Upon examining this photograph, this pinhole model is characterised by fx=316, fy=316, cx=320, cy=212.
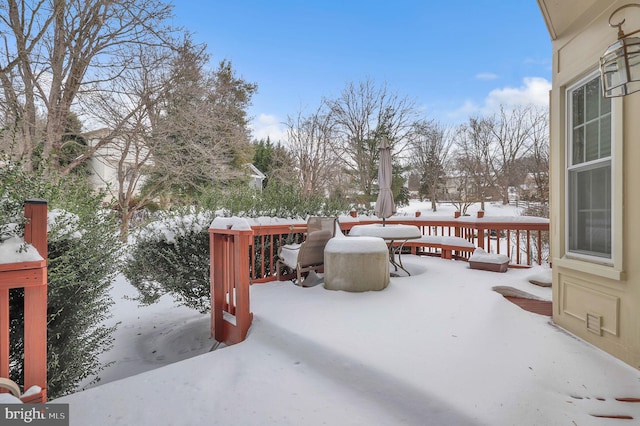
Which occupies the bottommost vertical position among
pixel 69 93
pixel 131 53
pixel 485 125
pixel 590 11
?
pixel 590 11

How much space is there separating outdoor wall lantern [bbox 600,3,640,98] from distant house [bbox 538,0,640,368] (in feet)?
0.10

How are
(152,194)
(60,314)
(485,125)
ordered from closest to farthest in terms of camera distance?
(60,314)
(152,194)
(485,125)

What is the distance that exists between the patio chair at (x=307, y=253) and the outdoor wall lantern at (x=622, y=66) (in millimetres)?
3101

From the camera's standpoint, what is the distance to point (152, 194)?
36.2 feet

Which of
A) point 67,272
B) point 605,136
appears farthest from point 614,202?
point 67,272

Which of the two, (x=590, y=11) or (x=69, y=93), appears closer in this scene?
(x=590, y=11)

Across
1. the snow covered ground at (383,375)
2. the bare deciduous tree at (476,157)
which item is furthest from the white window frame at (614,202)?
the bare deciduous tree at (476,157)

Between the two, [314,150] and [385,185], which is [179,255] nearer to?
[385,185]

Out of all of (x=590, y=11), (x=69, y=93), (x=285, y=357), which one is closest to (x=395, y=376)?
(x=285, y=357)

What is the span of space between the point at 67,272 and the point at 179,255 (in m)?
1.72

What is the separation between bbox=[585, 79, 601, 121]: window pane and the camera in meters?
2.60

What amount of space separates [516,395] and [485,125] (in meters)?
21.2

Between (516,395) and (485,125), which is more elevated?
(485,125)

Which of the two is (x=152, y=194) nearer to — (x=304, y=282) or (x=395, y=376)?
(x=304, y=282)
